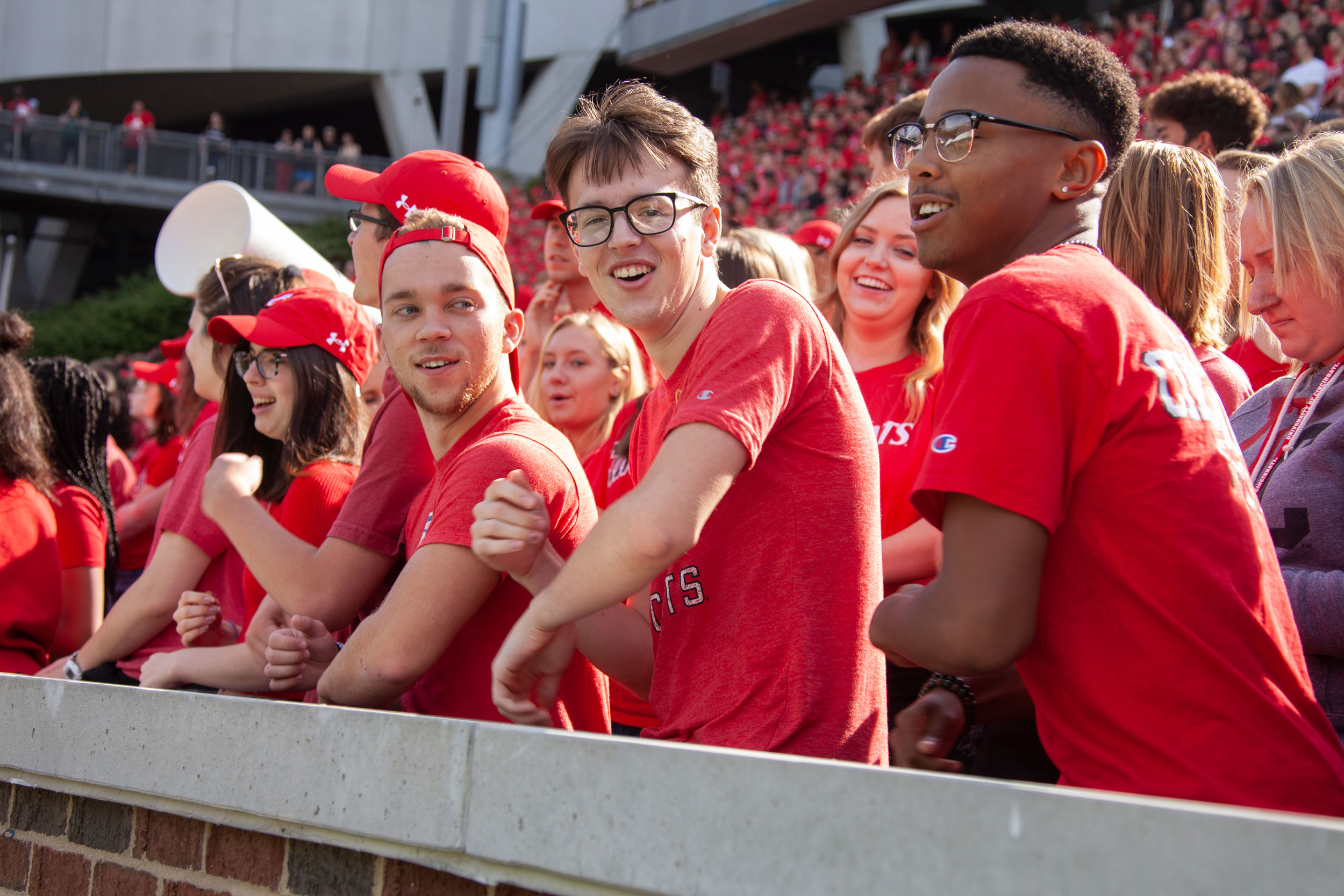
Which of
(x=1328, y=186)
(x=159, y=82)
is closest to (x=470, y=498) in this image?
(x=1328, y=186)

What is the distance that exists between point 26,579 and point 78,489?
539 mm

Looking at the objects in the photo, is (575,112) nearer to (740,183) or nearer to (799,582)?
(799,582)

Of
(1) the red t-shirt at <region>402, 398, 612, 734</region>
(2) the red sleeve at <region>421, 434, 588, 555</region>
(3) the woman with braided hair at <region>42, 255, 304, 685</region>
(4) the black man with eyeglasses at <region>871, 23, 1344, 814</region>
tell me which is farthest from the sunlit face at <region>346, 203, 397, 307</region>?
(4) the black man with eyeglasses at <region>871, 23, 1344, 814</region>

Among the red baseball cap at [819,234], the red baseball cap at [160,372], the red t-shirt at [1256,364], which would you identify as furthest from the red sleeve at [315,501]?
the red baseball cap at [160,372]

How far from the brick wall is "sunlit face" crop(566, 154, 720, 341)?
41.8 inches

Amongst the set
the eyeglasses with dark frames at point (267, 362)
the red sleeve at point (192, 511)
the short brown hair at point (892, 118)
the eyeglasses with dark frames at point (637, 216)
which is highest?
the short brown hair at point (892, 118)

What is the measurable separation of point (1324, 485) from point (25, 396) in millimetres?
4059

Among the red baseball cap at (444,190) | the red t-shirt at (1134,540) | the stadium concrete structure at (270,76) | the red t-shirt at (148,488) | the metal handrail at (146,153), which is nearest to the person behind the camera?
the red t-shirt at (1134,540)

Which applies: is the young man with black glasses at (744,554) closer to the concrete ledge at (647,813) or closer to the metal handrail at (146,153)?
the concrete ledge at (647,813)

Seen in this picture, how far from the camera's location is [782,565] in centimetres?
192

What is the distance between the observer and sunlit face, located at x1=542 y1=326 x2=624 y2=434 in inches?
171

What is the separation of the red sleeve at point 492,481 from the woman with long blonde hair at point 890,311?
1.14 m

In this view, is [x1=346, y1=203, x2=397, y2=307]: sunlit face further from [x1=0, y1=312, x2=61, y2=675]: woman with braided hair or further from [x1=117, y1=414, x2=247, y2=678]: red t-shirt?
[x1=0, y1=312, x2=61, y2=675]: woman with braided hair

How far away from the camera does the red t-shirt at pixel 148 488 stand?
548cm
